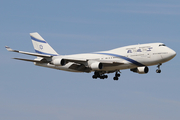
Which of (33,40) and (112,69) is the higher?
(33,40)

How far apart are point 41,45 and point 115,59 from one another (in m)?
18.1

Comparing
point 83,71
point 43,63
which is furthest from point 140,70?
point 43,63

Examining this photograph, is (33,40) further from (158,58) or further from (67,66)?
(158,58)

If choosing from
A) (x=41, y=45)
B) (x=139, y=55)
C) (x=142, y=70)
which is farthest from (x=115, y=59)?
(x=41, y=45)

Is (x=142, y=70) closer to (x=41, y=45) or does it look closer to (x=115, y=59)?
(x=115, y=59)

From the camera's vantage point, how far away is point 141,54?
6147cm

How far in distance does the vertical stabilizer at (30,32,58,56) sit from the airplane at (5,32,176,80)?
364 cm

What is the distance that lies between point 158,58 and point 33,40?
88.9 ft

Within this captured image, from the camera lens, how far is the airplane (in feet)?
200

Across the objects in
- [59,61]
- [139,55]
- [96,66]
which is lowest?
[96,66]

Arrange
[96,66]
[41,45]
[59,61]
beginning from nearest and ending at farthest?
[59,61], [96,66], [41,45]

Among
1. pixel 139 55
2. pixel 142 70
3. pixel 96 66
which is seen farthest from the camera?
pixel 142 70

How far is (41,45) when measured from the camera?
75.1 metres

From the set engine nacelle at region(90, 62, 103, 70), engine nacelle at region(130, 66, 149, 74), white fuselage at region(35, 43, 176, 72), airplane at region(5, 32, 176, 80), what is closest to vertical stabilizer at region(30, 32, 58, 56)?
airplane at region(5, 32, 176, 80)
